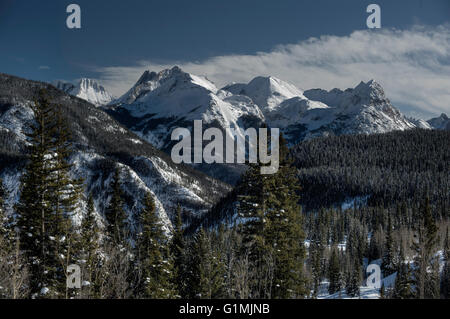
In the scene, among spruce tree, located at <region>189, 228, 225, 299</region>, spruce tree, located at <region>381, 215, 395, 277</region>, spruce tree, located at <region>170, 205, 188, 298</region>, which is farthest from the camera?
spruce tree, located at <region>381, 215, 395, 277</region>

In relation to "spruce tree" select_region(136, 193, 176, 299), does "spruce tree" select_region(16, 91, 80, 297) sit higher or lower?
higher

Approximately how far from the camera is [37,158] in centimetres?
1947

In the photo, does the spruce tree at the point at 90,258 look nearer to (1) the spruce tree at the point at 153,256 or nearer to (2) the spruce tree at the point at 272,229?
(1) the spruce tree at the point at 153,256

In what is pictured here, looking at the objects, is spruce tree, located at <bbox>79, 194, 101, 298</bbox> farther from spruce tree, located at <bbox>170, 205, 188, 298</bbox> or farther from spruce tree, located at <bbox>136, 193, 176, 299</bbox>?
spruce tree, located at <bbox>170, 205, 188, 298</bbox>

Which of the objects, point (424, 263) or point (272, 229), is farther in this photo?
point (272, 229)

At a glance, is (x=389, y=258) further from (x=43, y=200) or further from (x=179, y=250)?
(x=43, y=200)

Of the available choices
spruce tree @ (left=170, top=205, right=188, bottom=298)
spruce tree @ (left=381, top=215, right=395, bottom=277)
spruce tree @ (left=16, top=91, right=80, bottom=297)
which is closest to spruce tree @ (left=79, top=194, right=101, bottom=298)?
spruce tree @ (left=16, top=91, right=80, bottom=297)

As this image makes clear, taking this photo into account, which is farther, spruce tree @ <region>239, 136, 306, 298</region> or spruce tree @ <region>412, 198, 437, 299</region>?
spruce tree @ <region>239, 136, 306, 298</region>

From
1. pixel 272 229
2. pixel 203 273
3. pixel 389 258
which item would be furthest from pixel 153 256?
pixel 389 258

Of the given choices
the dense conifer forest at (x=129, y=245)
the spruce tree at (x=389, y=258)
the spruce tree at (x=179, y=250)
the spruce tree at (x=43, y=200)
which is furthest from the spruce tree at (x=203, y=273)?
the spruce tree at (x=389, y=258)
